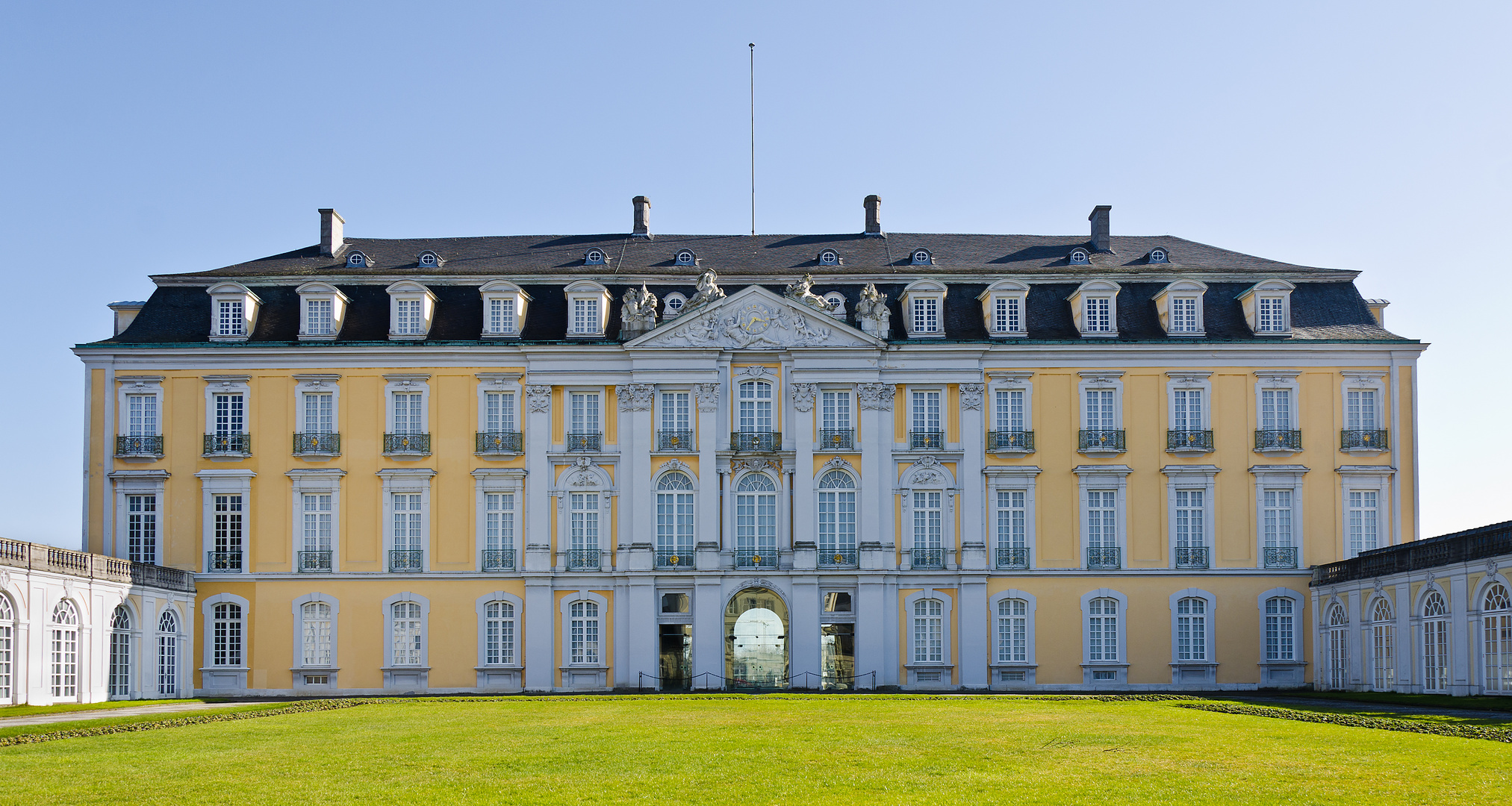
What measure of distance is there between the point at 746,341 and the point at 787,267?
4.16 metres

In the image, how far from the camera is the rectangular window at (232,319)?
5300 cm

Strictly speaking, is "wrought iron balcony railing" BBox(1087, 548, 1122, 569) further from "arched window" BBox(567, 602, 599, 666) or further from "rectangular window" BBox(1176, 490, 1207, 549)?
"arched window" BBox(567, 602, 599, 666)

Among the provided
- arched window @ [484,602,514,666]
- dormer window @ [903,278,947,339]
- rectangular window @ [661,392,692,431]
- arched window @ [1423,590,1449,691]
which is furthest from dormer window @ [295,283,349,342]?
arched window @ [1423,590,1449,691]

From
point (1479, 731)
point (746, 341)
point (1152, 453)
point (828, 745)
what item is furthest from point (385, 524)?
point (1479, 731)

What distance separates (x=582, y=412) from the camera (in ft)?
174

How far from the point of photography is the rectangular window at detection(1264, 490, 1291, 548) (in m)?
52.4

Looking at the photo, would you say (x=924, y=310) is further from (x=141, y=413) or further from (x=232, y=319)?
(x=141, y=413)

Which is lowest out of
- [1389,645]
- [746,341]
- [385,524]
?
[1389,645]

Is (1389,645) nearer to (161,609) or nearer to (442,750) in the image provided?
(442,750)

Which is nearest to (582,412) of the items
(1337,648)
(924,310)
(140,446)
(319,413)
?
(319,413)

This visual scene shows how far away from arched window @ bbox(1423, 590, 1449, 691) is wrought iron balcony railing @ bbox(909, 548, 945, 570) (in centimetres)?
1610

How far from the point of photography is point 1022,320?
53.3m

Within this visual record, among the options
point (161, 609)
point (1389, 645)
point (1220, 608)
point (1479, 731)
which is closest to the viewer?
point (1479, 731)

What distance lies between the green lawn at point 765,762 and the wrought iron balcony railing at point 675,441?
19.7 meters
